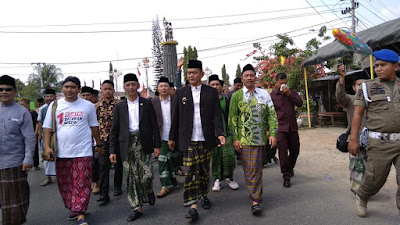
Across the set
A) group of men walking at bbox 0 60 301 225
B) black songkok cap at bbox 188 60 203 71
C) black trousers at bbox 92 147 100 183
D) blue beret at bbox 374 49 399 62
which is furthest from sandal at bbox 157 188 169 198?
blue beret at bbox 374 49 399 62

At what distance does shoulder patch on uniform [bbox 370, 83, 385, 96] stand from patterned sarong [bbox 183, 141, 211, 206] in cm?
212

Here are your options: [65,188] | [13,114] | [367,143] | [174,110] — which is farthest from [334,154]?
[13,114]

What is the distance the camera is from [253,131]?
370 cm

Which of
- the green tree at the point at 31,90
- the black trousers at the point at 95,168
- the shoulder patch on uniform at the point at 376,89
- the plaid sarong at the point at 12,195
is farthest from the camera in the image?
the green tree at the point at 31,90

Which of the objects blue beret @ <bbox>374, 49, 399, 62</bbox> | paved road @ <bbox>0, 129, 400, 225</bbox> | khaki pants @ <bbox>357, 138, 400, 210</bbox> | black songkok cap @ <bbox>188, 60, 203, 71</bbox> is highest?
black songkok cap @ <bbox>188, 60, 203, 71</bbox>

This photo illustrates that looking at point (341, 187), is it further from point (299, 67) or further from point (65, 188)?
point (299, 67)

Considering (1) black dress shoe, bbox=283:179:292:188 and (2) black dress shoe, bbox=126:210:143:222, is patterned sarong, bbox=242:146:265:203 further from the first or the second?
(2) black dress shoe, bbox=126:210:143:222

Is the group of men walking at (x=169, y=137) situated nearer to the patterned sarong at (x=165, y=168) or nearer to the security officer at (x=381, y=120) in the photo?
the security officer at (x=381, y=120)

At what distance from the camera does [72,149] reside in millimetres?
3465

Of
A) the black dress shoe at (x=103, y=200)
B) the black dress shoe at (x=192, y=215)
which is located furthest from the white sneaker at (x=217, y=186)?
the black dress shoe at (x=103, y=200)

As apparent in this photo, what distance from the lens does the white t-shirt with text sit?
3465 mm

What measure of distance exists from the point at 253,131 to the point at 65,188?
8.57ft

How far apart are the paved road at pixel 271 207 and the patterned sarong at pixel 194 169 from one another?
1.04 ft

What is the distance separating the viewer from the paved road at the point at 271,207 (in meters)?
3.44
